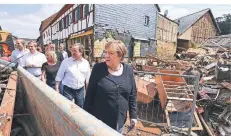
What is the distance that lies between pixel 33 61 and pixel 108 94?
10.4ft

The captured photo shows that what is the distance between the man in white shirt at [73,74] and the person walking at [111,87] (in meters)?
1.39

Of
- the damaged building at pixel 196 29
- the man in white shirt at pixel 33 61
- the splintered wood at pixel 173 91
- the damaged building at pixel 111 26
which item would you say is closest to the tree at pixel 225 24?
the damaged building at pixel 196 29

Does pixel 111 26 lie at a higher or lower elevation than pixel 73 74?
higher

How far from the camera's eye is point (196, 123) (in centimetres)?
544

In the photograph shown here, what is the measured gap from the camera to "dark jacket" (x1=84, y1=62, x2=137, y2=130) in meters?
2.27

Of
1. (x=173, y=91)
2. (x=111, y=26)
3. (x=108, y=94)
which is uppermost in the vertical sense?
(x=111, y=26)

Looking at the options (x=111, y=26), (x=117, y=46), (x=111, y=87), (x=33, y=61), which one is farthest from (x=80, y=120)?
(x=111, y=26)

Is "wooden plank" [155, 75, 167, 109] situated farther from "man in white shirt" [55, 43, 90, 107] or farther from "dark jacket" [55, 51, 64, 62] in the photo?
"dark jacket" [55, 51, 64, 62]

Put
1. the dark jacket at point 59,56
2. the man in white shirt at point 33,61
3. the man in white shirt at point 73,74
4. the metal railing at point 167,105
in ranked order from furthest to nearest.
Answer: the dark jacket at point 59,56
the metal railing at point 167,105
the man in white shirt at point 33,61
the man in white shirt at point 73,74

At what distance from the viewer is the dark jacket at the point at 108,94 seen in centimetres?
227

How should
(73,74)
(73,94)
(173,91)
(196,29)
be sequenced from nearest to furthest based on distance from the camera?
(73,74) < (73,94) < (173,91) < (196,29)

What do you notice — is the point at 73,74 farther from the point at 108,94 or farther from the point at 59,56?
the point at 59,56

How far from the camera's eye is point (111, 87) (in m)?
2.26

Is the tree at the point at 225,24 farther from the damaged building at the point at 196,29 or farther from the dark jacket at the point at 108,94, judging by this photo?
the dark jacket at the point at 108,94
